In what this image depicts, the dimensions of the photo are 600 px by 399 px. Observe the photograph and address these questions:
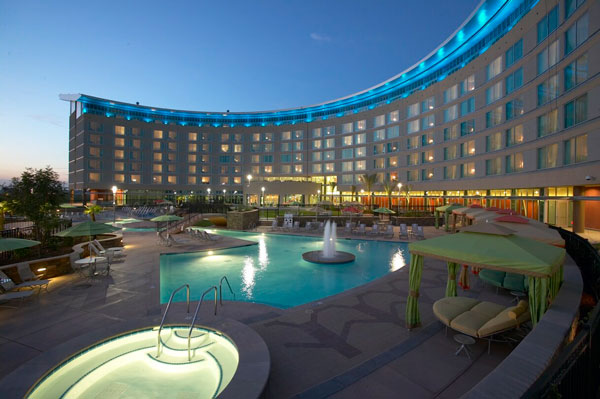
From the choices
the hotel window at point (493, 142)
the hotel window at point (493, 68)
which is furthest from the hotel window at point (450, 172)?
the hotel window at point (493, 68)

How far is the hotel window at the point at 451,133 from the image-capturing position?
4100 cm

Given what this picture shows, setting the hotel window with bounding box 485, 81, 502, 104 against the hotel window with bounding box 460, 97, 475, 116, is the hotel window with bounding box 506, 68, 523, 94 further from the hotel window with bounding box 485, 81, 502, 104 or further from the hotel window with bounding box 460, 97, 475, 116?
the hotel window with bounding box 460, 97, 475, 116

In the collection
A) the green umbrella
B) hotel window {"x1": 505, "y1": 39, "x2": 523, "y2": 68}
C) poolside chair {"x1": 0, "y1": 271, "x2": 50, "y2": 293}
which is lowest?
poolside chair {"x1": 0, "y1": 271, "x2": 50, "y2": 293}

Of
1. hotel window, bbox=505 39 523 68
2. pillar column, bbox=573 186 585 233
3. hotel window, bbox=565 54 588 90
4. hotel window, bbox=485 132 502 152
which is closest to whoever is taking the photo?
hotel window, bbox=565 54 588 90

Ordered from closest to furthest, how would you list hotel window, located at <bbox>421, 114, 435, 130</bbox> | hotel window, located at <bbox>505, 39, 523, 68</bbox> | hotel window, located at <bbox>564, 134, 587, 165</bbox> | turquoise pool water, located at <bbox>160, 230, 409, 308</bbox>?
turquoise pool water, located at <bbox>160, 230, 409, 308</bbox> < hotel window, located at <bbox>564, 134, 587, 165</bbox> < hotel window, located at <bbox>505, 39, 523, 68</bbox> < hotel window, located at <bbox>421, 114, 435, 130</bbox>

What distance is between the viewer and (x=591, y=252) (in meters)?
8.88

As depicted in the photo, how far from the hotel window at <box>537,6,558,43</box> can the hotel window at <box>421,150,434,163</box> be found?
22109 mm

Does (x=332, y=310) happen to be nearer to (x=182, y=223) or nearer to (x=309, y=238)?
(x=309, y=238)

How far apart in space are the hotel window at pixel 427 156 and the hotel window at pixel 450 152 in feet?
9.35

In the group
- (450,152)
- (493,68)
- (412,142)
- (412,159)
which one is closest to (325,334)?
(493,68)

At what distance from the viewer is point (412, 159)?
1992 inches

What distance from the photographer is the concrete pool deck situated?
517 cm

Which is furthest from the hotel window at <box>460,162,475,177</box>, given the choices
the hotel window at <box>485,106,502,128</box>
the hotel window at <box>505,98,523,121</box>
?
the hotel window at <box>505,98,523,121</box>

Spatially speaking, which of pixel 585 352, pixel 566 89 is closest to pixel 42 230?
pixel 585 352
